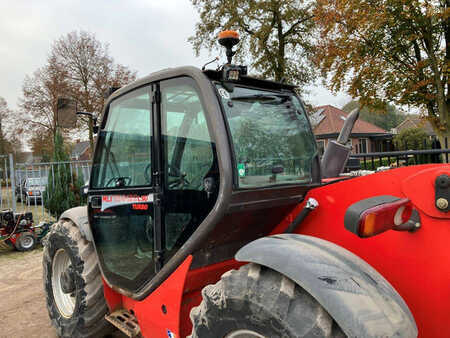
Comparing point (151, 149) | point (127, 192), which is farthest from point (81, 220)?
point (151, 149)

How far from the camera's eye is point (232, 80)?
1.95 m

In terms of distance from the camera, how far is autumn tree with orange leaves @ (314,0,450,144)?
11391mm

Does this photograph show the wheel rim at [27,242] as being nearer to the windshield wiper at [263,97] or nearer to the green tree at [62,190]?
the green tree at [62,190]

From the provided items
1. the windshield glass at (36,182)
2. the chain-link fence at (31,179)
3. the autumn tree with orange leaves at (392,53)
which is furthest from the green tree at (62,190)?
the autumn tree with orange leaves at (392,53)

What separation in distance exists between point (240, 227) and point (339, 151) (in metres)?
1.15

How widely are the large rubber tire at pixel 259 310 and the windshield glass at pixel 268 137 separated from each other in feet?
1.71

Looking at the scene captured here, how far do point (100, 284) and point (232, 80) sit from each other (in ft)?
6.79

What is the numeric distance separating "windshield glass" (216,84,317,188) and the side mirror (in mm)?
1755

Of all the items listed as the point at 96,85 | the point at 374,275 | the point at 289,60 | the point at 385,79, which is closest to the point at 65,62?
the point at 96,85

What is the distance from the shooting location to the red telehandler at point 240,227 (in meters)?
1.39

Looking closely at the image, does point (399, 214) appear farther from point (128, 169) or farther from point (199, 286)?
point (128, 169)

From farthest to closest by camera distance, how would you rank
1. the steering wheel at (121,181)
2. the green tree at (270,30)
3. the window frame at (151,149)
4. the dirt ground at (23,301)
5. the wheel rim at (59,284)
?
the green tree at (270,30)
the dirt ground at (23,301)
the wheel rim at (59,284)
the steering wheel at (121,181)
the window frame at (151,149)

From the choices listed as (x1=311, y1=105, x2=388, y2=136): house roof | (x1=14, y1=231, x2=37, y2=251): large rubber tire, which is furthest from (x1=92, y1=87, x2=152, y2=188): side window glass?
(x1=311, y1=105, x2=388, y2=136): house roof

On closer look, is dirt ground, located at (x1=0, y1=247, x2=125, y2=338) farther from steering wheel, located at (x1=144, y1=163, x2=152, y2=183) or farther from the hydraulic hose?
the hydraulic hose
